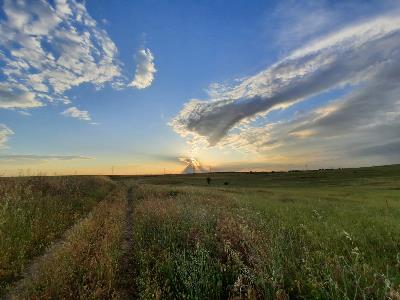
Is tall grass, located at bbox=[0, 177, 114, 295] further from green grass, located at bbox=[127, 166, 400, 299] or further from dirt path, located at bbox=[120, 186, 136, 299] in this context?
green grass, located at bbox=[127, 166, 400, 299]

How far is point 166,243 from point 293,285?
14.4ft

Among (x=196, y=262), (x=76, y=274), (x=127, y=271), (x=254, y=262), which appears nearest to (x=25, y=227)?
(x=76, y=274)

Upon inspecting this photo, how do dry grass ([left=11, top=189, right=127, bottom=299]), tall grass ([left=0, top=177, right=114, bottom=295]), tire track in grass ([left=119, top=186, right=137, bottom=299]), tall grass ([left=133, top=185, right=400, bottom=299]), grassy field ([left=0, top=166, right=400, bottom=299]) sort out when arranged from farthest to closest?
tall grass ([left=0, top=177, right=114, bottom=295]), tire track in grass ([left=119, top=186, right=137, bottom=299]), dry grass ([left=11, top=189, right=127, bottom=299]), grassy field ([left=0, top=166, right=400, bottom=299]), tall grass ([left=133, top=185, right=400, bottom=299])

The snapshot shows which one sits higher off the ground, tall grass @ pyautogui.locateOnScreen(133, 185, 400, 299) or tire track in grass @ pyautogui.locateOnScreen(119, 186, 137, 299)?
tall grass @ pyautogui.locateOnScreen(133, 185, 400, 299)

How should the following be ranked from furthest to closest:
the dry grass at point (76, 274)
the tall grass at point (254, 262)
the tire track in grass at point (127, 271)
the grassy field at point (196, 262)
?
the tire track in grass at point (127, 271) → the dry grass at point (76, 274) → the grassy field at point (196, 262) → the tall grass at point (254, 262)

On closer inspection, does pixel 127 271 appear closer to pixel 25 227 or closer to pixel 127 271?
pixel 127 271

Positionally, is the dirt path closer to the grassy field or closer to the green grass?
the grassy field

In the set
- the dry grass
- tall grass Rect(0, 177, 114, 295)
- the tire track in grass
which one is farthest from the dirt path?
tall grass Rect(0, 177, 114, 295)

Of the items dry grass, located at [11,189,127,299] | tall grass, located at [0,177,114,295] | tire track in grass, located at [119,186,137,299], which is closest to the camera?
dry grass, located at [11,189,127,299]

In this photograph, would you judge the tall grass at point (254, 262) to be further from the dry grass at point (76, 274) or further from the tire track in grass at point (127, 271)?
the dry grass at point (76, 274)

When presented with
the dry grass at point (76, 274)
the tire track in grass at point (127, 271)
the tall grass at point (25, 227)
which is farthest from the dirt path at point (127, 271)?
the tall grass at point (25, 227)

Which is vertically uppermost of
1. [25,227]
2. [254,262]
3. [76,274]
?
[25,227]

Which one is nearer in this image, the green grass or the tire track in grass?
the green grass

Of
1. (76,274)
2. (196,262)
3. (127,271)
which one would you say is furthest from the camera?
(127,271)
